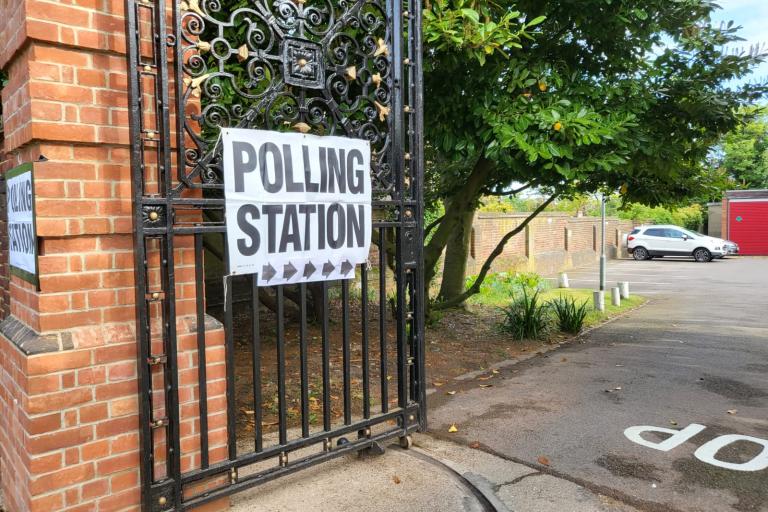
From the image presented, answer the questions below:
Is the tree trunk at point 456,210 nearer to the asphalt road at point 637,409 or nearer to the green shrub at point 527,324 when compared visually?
the green shrub at point 527,324

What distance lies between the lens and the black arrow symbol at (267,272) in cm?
319

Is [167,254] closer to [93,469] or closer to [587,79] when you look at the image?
[93,469]

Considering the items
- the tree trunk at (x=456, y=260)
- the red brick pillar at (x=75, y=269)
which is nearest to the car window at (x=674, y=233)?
the tree trunk at (x=456, y=260)

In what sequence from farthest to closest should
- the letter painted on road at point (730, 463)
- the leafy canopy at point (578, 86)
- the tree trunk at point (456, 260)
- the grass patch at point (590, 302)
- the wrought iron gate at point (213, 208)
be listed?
the grass patch at point (590, 302)
the tree trunk at point (456, 260)
the leafy canopy at point (578, 86)
the letter painted on road at point (730, 463)
the wrought iron gate at point (213, 208)

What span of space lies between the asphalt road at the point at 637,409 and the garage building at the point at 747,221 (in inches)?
913

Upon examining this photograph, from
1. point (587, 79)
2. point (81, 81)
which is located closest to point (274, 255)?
point (81, 81)

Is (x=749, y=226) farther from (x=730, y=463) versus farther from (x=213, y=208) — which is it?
(x=213, y=208)

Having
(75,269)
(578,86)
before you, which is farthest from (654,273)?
(75,269)

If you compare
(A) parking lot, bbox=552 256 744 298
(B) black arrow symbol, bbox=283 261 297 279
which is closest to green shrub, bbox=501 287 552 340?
(B) black arrow symbol, bbox=283 261 297 279

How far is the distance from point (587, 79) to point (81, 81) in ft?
17.3

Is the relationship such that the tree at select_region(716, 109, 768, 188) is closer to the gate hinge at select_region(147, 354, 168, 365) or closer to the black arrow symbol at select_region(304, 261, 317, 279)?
the black arrow symbol at select_region(304, 261, 317, 279)

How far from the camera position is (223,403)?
123 inches

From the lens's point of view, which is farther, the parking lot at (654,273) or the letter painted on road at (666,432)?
the parking lot at (654,273)

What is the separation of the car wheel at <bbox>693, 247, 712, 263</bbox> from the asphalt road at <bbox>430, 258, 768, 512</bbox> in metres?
16.8
